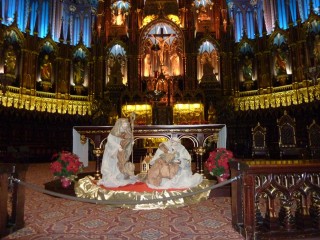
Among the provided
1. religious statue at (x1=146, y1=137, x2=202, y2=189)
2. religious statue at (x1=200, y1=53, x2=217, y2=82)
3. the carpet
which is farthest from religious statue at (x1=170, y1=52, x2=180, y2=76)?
the carpet

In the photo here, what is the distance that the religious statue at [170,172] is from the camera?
20.0 ft

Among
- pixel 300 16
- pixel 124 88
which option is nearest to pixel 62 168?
pixel 124 88

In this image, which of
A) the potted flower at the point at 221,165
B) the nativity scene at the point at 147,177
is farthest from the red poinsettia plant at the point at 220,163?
the nativity scene at the point at 147,177

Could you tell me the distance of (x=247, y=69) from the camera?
58.9 feet

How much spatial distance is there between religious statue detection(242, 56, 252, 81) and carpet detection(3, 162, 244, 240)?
13454mm

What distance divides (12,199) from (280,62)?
16.6 m

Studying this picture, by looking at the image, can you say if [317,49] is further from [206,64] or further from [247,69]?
[206,64]

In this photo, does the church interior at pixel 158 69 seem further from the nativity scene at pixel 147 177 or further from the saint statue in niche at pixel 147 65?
the nativity scene at pixel 147 177

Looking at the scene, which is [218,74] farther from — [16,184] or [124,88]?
[16,184]

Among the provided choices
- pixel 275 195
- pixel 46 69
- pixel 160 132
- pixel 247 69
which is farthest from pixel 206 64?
pixel 275 195

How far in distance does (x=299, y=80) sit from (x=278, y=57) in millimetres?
2220

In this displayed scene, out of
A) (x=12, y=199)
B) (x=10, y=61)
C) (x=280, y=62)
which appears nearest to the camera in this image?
(x=12, y=199)

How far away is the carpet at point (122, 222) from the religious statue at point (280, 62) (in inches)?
512

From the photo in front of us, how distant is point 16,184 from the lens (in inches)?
170
